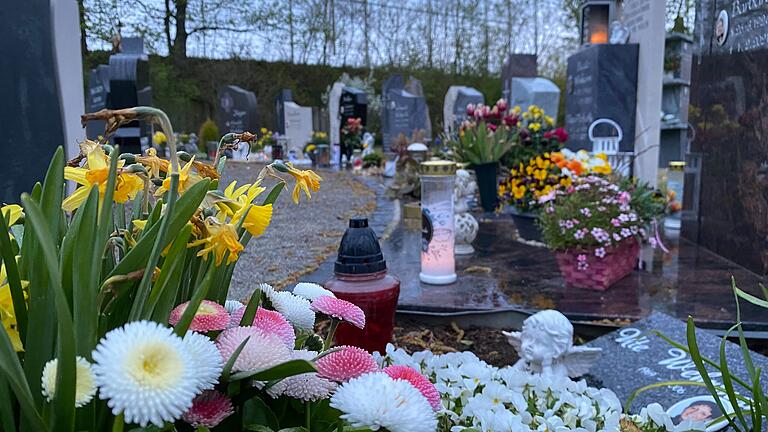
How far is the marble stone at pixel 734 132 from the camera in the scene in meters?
3.60

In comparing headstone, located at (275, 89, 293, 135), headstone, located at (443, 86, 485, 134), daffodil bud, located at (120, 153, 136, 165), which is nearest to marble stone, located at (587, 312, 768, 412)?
daffodil bud, located at (120, 153, 136, 165)

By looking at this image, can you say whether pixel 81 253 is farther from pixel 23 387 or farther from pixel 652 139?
pixel 652 139

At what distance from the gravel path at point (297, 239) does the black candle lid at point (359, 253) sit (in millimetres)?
860

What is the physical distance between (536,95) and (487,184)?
23.6ft

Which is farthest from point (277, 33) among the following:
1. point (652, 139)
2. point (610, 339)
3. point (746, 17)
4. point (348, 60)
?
point (610, 339)

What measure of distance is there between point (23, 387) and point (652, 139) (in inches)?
266

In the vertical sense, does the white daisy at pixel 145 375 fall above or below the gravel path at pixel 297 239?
above

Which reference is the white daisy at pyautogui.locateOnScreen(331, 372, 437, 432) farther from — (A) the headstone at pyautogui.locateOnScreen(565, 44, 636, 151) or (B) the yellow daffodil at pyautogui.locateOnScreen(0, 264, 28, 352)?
(A) the headstone at pyautogui.locateOnScreen(565, 44, 636, 151)

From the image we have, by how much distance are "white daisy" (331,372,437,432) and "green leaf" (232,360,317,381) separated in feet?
0.19

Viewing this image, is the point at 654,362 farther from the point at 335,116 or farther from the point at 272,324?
the point at 335,116

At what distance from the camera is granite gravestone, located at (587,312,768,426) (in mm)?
1534

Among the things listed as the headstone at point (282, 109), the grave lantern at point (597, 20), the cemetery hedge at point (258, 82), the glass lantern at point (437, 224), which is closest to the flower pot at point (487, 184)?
the glass lantern at point (437, 224)

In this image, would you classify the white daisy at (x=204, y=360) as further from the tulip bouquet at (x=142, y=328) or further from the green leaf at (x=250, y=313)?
the green leaf at (x=250, y=313)

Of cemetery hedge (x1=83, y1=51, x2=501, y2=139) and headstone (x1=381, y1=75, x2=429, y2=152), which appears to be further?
cemetery hedge (x1=83, y1=51, x2=501, y2=139)
